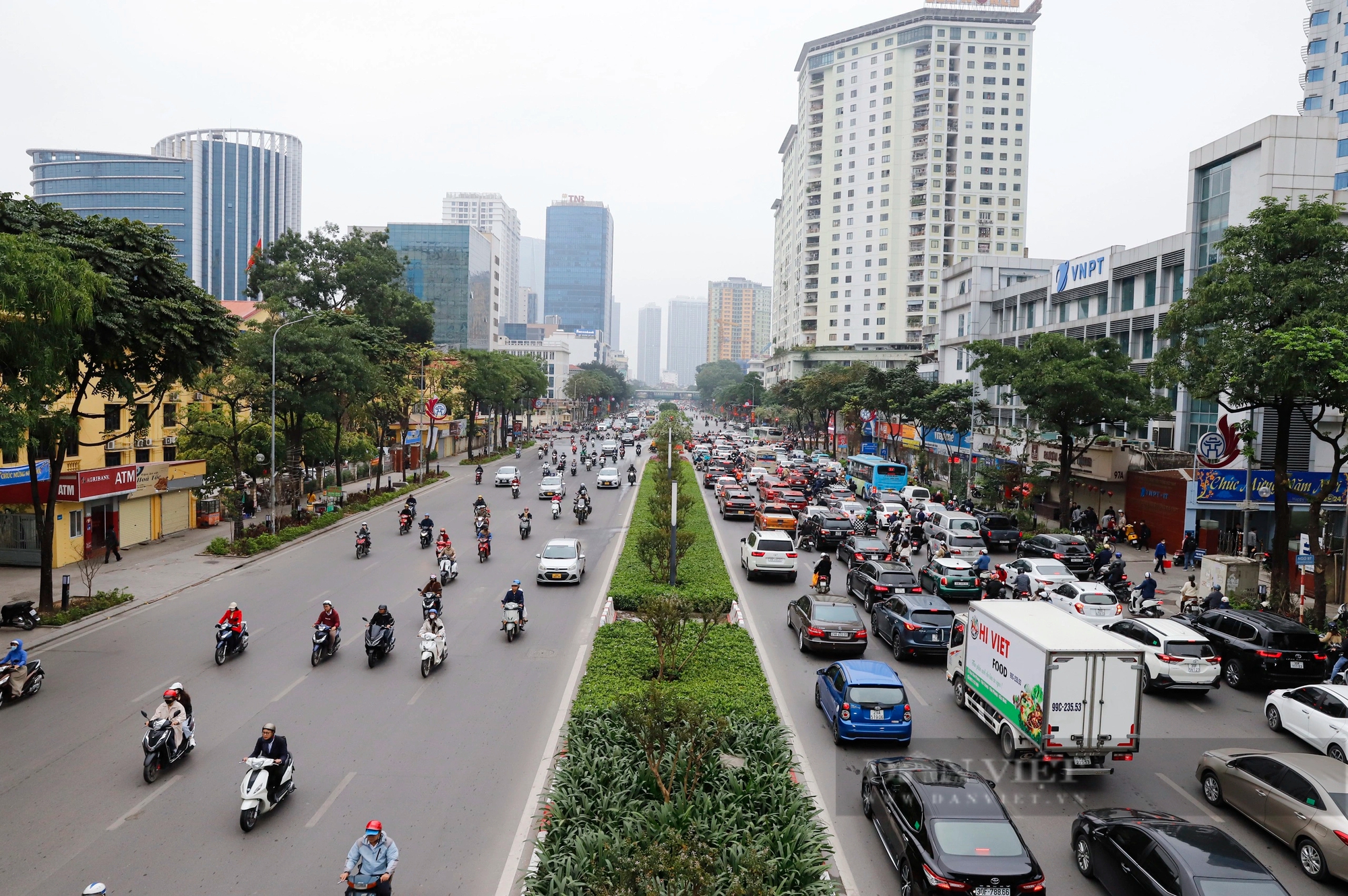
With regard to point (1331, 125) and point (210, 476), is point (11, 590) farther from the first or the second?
point (1331, 125)

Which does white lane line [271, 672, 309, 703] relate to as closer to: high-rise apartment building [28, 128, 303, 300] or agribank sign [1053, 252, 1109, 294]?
agribank sign [1053, 252, 1109, 294]

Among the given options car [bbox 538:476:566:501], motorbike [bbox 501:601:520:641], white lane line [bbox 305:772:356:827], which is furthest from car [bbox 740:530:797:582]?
car [bbox 538:476:566:501]

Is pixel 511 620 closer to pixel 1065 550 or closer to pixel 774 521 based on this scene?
pixel 774 521

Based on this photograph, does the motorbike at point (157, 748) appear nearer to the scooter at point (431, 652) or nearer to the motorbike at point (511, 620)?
the scooter at point (431, 652)

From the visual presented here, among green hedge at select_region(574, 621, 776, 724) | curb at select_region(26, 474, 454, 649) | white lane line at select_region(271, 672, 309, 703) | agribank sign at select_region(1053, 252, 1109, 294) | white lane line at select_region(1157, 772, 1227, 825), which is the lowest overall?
curb at select_region(26, 474, 454, 649)

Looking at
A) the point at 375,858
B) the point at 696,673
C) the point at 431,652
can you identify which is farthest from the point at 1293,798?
the point at 431,652

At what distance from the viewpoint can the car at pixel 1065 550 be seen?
2878cm

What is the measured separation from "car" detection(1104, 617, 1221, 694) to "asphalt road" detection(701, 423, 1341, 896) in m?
0.39

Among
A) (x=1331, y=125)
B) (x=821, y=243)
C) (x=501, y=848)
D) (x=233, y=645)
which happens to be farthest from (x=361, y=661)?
(x=821, y=243)

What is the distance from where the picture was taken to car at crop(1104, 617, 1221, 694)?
52.6ft

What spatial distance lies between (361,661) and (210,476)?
23015 mm

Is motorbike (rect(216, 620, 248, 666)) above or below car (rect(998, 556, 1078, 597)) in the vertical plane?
below

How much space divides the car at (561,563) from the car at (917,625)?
32.7ft

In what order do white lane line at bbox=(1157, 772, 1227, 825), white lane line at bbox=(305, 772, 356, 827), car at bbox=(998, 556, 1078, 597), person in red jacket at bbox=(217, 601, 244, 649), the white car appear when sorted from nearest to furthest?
white lane line at bbox=(305, 772, 356, 827) → white lane line at bbox=(1157, 772, 1227, 825) → the white car → person in red jacket at bbox=(217, 601, 244, 649) → car at bbox=(998, 556, 1078, 597)
